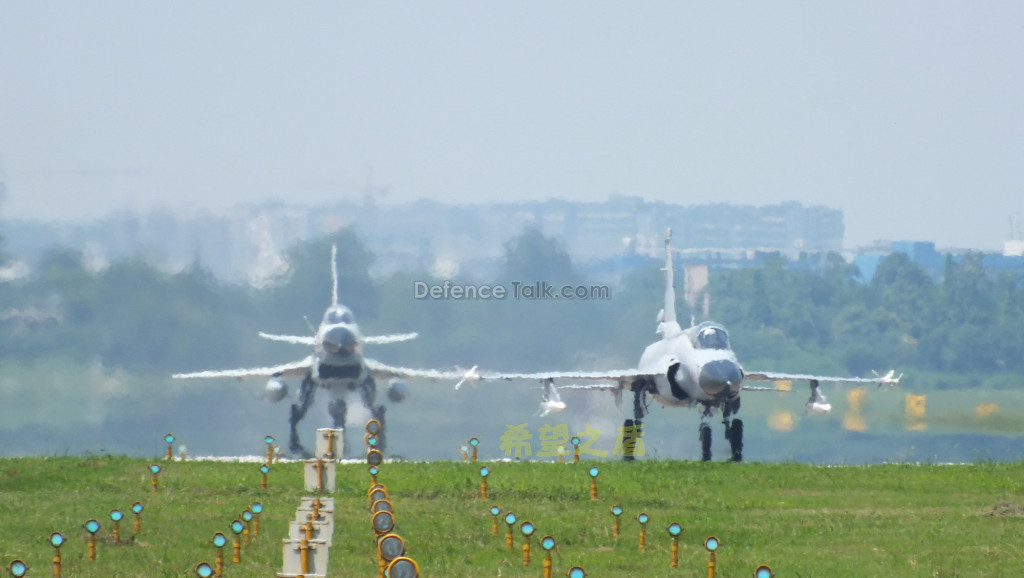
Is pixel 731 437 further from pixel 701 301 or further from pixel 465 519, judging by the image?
pixel 701 301

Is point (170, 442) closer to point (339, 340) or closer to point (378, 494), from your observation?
point (378, 494)

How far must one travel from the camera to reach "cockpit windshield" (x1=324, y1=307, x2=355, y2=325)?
5084 centimetres

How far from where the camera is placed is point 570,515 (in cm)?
2495

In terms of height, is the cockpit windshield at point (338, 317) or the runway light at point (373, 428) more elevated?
the cockpit windshield at point (338, 317)

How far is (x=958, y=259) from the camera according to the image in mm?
81562

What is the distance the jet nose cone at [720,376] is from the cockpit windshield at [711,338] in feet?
3.72

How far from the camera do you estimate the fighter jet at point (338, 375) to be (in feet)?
165

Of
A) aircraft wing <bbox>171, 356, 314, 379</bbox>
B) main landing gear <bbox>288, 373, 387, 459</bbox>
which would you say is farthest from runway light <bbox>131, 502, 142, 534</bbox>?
main landing gear <bbox>288, 373, 387, 459</bbox>

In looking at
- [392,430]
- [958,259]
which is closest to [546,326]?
[392,430]

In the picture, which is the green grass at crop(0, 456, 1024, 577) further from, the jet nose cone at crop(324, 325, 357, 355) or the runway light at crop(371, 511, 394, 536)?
the jet nose cone at crop(324, 325, 357, 355)

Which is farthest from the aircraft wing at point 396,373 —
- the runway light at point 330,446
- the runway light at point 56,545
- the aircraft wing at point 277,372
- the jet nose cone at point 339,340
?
the runway light at point 56,545

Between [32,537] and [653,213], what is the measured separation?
64324 mm

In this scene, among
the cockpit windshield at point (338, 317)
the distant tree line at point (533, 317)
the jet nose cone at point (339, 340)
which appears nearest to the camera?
the jet nose cone at point (339, 340)

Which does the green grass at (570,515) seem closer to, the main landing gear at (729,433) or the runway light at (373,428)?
the runway light at (373,428)
